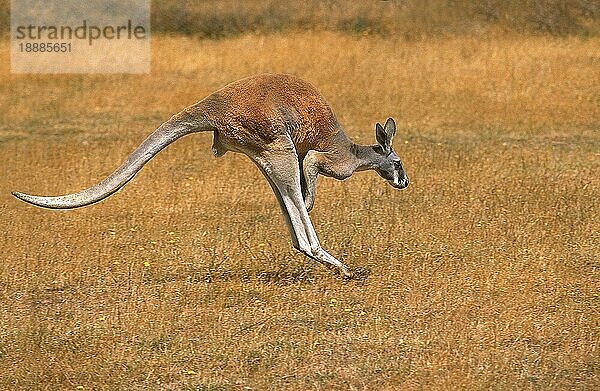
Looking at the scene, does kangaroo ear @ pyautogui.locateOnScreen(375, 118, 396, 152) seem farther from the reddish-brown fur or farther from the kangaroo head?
the reddish-brown fur

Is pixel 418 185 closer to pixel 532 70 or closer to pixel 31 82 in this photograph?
pixel 532 70

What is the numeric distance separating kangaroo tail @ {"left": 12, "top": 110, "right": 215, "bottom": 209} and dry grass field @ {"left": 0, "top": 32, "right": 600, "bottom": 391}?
81 centimetres

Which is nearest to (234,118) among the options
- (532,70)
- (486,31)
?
(532,70)

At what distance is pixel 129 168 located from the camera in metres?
7.21

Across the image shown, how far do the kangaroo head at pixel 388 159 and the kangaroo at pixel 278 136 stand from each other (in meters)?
0.37

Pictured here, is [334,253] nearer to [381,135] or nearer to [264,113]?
[381,135]

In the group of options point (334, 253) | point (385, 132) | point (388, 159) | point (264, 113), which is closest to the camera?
point (264, 113)

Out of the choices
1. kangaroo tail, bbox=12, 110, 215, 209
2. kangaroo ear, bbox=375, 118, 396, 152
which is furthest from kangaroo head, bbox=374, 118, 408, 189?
kangaroo tail, bbox=12, 110, 215, 209

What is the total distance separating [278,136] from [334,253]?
1.46 metres

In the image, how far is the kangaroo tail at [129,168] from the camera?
691cm

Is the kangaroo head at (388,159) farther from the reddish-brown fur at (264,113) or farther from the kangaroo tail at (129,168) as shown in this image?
the kangaroo tail at (129,168)

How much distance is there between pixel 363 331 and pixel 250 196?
14.3 feet

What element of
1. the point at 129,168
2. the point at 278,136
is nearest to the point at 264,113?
the point at 278,136

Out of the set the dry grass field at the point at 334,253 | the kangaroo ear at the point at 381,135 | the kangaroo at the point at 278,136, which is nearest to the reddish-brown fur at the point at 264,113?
the kangaroo at the point at 278,136
